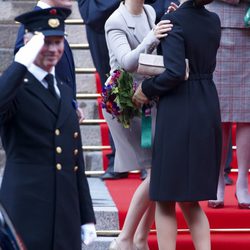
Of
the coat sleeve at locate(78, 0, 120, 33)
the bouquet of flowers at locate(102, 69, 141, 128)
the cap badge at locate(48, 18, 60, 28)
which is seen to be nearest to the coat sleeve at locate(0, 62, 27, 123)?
the cap badge at locate(48, 18, 60, 28)

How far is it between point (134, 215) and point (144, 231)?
212 millimetres

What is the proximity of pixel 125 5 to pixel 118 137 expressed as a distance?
83cm

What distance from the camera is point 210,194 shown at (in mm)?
5969

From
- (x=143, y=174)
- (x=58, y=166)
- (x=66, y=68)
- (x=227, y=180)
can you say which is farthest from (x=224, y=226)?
(x=58, y=166)

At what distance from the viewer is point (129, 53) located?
20.2 ft

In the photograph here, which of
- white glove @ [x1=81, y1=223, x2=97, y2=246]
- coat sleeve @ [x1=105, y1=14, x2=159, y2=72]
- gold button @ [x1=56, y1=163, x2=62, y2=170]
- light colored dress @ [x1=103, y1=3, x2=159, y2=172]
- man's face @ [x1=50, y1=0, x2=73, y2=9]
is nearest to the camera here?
gold button @ [x1=56, y1=163, x2=62, y2=170]

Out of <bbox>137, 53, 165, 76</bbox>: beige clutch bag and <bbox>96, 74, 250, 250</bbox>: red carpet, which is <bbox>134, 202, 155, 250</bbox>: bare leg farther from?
<bbox>137, 53, 165, 76</bbox>: beige clutch bag

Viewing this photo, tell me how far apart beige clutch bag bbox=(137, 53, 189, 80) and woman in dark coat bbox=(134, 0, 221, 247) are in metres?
0.04

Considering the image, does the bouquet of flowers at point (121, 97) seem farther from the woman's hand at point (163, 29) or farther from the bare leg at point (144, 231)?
the bare leg at point (144, 231)

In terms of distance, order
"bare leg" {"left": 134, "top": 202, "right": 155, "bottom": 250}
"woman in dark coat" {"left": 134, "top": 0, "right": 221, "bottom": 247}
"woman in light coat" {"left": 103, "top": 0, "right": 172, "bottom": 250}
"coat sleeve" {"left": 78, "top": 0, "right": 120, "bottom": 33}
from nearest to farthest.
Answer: "woman in dark coat" {"left": 134, "top": 0, "right": 221, "bottom": 247}
"woman in light coat" {"left": 103, "top": 0, "right": 172, "bottom": 250}
"bare leg" {"left": 134, "top": 202, "right": 155, "bottom": 250}
"coat sleeve" {"left": 78, "top": 0, "right": 120, "bottom": 33}

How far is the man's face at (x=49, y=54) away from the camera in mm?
4504

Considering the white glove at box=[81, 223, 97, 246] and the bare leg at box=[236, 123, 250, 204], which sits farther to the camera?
the bare leg at box=[236, 123, 250, 204]

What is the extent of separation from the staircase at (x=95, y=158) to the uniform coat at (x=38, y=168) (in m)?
2.39

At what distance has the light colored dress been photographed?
20.2 ft
